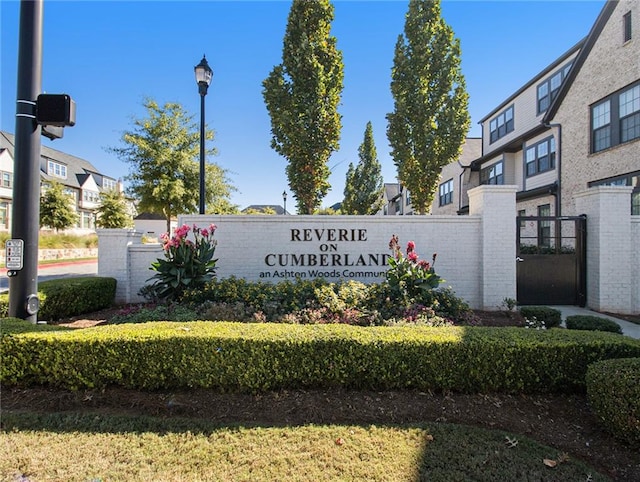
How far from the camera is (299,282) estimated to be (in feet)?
22.4

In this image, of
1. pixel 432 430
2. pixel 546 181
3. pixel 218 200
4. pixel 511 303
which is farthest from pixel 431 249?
pixel 218 200

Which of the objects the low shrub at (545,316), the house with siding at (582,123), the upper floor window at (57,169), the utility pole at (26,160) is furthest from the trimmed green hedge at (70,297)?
the upper floor window at (57,169)

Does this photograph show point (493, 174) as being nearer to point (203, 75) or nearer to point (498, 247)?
→ point (498, 247)

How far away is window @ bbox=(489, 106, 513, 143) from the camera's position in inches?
807

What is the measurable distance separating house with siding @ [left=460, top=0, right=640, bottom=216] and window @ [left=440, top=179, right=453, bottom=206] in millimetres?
6255

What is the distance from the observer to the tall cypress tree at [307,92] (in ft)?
34.1

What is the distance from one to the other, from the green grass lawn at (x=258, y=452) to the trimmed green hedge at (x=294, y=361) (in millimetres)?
435

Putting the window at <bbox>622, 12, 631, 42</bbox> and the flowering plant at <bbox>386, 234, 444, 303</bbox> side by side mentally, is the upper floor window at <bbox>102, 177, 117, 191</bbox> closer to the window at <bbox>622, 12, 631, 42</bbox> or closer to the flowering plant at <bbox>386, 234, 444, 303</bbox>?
the flowering plant at <bbox>386, 234, 444, 303</bbox>

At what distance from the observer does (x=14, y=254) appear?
3990 millimetres

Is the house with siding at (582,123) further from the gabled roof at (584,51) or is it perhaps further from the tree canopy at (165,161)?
the tree canopy at (165,161)

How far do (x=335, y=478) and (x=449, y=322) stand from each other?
3.66 metres

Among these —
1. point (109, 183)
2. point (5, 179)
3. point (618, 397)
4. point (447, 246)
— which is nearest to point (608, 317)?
point (447, 246)

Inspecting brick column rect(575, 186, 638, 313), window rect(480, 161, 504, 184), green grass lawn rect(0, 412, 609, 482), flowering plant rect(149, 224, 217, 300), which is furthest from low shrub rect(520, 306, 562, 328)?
window rect(480, 161, 504, 184)

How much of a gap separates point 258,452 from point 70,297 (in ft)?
18.5
